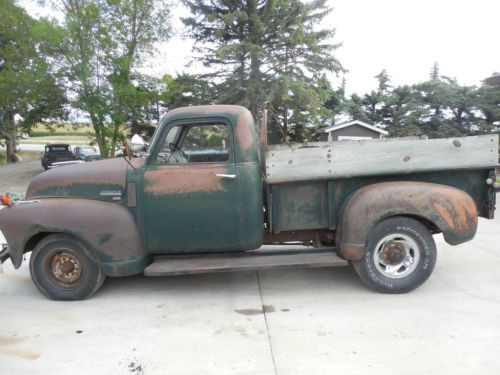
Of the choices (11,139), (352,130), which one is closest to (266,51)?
(352,130)

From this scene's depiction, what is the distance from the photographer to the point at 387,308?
372cm

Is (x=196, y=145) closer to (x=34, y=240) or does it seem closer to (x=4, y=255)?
(x=34, y=240)

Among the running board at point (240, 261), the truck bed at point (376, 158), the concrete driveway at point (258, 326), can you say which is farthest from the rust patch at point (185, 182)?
the concrete driveway at point (258, 326)

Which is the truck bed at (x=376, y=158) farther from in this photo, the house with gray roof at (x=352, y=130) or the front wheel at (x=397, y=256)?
the house with gray roof at (x=352, y=130)

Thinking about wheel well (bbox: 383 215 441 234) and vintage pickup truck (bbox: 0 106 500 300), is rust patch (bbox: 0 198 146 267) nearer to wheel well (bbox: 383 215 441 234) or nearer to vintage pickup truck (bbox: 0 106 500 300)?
vintage pickup truck (bbox: 0 106 500 300)

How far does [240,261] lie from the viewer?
4117 millimetres

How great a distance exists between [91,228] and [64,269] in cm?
63

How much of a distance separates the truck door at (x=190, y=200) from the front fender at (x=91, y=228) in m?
0.21

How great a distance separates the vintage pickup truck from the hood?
0.01 m

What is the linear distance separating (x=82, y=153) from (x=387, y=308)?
2350cm

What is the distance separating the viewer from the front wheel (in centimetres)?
397

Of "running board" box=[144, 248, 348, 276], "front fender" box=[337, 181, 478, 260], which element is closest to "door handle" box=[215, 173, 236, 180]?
"running board" box=[144, 248, 348, 276]

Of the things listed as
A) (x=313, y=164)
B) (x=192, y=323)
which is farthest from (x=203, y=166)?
(x=192, y=323)

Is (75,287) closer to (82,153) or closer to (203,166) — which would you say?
(203,166)
